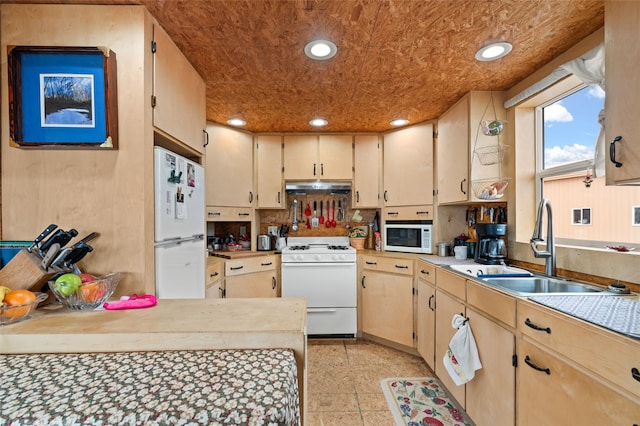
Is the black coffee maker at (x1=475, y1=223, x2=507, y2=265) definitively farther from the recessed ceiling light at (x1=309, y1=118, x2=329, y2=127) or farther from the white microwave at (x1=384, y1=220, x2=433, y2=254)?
the recessed ceiling light at (x1=309, y1=118, x2=329, y2=127)

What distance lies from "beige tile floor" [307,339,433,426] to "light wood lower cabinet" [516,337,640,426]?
2.81 ft

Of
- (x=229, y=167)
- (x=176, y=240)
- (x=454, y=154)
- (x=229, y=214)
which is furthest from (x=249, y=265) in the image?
(x=454, y=154)

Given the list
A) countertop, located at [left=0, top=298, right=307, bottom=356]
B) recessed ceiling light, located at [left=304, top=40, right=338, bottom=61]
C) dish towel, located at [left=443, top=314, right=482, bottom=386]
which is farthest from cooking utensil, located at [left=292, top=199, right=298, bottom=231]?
countertop, located at [left=0, top=298, right=307, bottom=356]

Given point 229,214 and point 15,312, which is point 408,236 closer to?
point 229,214

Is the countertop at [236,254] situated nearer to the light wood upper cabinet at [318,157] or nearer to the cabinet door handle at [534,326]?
the light wood upper cabinet at [318,157]

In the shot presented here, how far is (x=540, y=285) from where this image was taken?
1630mm

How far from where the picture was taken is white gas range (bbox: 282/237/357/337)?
280 cm

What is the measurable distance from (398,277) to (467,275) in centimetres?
96

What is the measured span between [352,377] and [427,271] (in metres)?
1.05

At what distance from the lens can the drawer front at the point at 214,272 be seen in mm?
2211

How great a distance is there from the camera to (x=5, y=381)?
660 millimetres

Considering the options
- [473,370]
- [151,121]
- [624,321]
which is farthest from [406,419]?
[151,121]

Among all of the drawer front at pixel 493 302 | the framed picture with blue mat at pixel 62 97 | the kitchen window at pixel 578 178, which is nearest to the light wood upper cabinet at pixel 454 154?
the kitchen window at pixel 578 178

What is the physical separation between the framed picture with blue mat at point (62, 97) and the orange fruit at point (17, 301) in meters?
0.64
